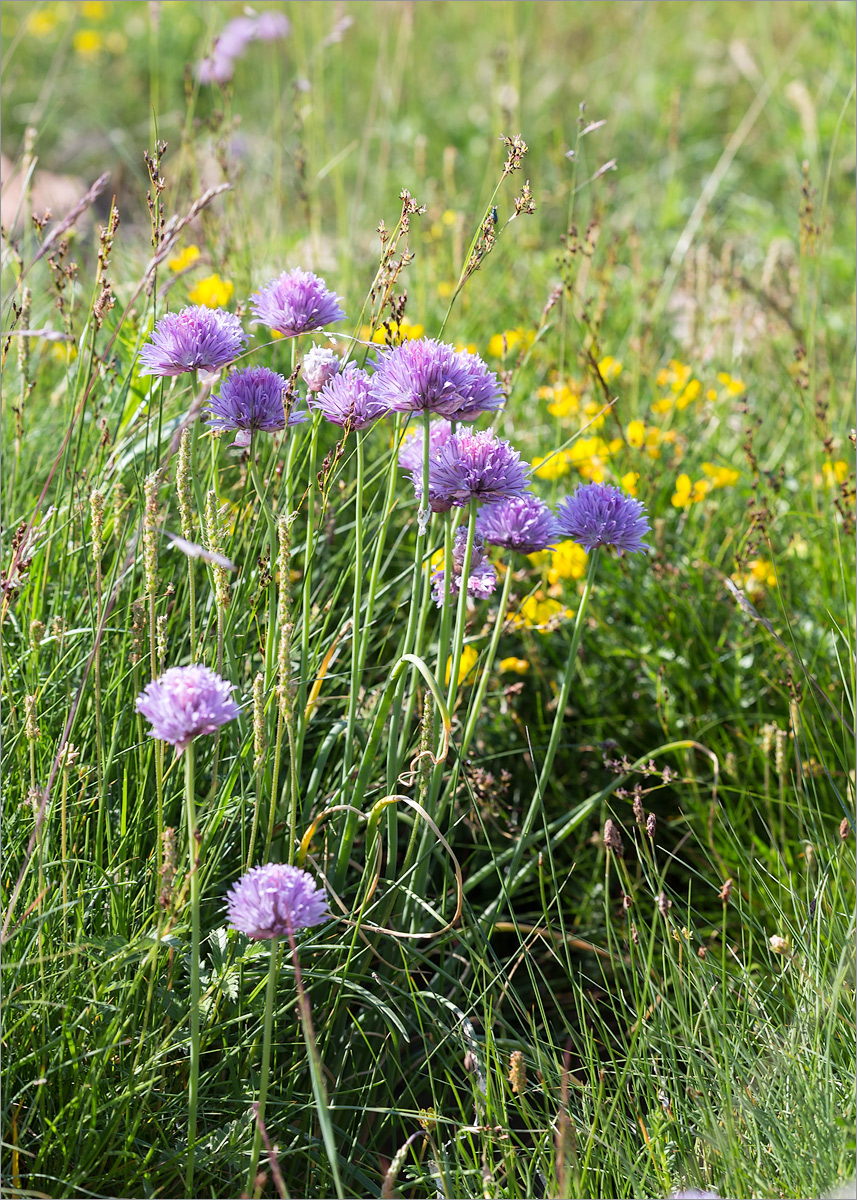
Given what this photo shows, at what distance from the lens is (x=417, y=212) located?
4.32 ft

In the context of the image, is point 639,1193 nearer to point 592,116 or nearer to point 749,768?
point 749,768

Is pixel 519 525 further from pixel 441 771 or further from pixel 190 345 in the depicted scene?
pixel 190 345

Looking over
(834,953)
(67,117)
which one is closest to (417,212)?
(834,953)

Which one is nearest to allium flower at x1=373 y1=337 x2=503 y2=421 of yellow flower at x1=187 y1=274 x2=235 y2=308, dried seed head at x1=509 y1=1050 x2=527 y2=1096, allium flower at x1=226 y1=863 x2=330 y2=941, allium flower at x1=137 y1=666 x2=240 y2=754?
allium flower at x1=137 y1=666 x2=240 y2=754

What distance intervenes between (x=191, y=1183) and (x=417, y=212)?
1.15 meters

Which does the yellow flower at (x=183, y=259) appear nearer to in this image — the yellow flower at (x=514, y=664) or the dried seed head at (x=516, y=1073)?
the yellow flower at (x=514, y=664)

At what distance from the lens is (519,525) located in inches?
51.4

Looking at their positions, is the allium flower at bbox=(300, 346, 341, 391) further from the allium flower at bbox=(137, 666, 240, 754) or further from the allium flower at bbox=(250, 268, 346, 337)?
the allium flower at bbox=(137, 666, 240, 754)

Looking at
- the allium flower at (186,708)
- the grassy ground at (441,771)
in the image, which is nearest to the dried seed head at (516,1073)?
the grassy ground at (441,771)

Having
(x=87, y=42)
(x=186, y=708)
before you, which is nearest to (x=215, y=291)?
(x=186, y=708)

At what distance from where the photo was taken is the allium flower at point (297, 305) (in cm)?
132

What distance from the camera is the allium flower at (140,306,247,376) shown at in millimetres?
1241

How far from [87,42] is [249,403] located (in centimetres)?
645

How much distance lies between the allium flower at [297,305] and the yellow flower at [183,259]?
1.17 meters
